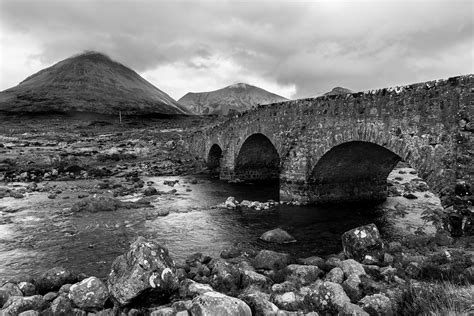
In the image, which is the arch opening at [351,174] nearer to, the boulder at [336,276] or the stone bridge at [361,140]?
the stone bridge at [361,140]

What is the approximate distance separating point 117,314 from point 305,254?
5587 millimetres

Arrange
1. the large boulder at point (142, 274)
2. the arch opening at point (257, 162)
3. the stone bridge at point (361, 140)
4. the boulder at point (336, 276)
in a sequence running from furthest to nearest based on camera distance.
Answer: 1. the arch opening at point (257, 162)
2. the stone bridge at point (361, 140)
3. the boulder at point (336, 276)
4. the large boulder at point (142, 274)

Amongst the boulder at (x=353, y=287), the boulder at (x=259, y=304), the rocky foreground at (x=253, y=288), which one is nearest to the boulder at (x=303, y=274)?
the rocky foreground at (x=253, y=288)

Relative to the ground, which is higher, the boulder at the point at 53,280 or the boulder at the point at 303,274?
the boulder at the point at 303,274

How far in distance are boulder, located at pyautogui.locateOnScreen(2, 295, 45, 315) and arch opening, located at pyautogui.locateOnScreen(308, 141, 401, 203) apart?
1121 cm

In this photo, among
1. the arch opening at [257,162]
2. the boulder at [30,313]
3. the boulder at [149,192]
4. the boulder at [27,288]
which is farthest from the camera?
the arch opening at [257,162]

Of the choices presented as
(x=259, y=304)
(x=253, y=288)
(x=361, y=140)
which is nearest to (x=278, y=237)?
(x=253, y=288)

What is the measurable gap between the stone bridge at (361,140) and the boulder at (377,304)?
501 cm

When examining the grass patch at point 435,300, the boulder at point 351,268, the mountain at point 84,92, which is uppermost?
the mountain at point 84,92

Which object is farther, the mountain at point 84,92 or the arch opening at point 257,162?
the mountain at point 84,92

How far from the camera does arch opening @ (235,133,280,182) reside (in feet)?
73.9

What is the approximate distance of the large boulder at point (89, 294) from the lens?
19.9ft

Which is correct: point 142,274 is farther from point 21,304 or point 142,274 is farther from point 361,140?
point 361,140

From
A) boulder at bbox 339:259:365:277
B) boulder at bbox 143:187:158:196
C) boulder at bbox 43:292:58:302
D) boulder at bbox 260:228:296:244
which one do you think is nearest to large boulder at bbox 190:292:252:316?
Answer: boulder at bbox 339:259:365:277
